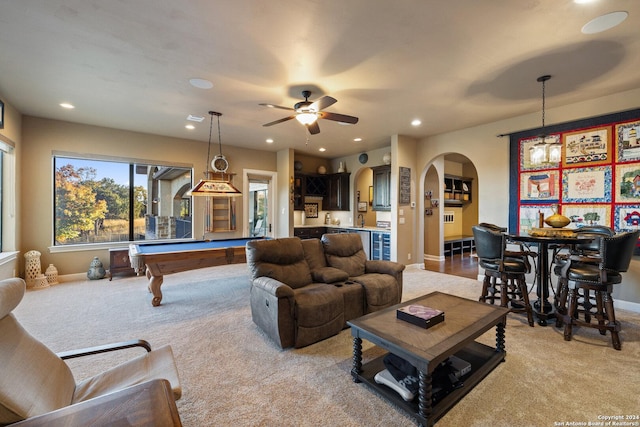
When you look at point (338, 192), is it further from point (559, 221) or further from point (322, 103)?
point (559, 221)

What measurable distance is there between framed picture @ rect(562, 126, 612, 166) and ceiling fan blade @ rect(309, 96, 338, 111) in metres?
3.74

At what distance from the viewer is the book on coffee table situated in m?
1.98

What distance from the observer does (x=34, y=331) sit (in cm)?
297

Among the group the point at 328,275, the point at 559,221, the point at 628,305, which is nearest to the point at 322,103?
the point at 328,275

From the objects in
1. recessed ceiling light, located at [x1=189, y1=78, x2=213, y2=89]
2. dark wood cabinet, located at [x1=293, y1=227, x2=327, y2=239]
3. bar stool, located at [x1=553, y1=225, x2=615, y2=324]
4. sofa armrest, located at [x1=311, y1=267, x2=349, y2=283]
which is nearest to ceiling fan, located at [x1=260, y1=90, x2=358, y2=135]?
recessed ceiling light, located at [x1=189, y1=78, x2=213, y2=89]

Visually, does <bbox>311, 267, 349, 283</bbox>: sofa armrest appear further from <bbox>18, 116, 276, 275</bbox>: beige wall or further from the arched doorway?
<bbox>18, 116, 276, 275</bbox>: beige wall

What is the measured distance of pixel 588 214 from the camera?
13.3 feet

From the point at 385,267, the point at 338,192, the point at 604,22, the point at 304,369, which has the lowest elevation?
the point at 304,369

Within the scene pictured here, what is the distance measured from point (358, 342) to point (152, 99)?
13.4 feet

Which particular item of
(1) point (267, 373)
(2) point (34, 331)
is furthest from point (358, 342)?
(2) point (34, 331)

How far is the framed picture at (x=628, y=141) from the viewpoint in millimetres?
3646

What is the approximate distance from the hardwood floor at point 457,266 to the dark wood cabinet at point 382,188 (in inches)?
67.6

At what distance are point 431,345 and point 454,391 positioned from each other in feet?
1.61

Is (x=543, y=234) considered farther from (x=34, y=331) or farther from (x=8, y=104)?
(x=8, y=104)
